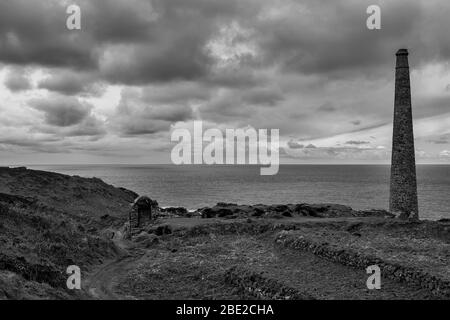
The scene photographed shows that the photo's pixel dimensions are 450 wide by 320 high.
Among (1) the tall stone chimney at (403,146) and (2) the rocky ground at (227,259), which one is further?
(1) the tall stone chimney at (403,146)

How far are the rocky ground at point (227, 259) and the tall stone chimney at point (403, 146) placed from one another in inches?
247

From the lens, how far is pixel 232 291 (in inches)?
850

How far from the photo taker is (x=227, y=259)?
91.8ft

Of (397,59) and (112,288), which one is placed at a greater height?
(397,59)

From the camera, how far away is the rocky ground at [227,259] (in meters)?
19.6

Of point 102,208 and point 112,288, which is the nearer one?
point 112,288

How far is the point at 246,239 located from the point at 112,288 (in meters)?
14.7

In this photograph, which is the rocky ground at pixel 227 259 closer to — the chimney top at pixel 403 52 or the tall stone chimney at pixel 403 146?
the tall stone chimney at pixel 403 146

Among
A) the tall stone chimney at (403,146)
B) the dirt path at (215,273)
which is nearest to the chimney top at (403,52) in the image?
the tall stone chimney at (403,146)

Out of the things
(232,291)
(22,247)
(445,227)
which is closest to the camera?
(232,291)

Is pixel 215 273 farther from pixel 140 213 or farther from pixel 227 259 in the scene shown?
pixel 140 213

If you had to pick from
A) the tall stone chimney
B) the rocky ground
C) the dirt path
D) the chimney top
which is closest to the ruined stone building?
the rocky ground

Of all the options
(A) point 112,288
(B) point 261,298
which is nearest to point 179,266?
(A) point 112,288
